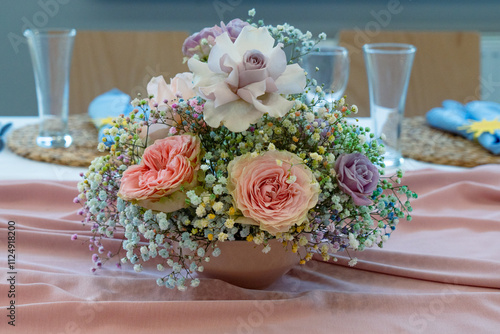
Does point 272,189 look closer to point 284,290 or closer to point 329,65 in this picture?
point 284,290

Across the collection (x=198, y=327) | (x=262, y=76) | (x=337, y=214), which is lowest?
(x=198, y=327)

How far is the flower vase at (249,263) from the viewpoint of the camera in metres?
0.68

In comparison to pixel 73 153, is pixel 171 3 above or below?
above

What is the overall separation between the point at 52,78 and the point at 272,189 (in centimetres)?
81

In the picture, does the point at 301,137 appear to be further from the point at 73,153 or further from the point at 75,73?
the point at 75,73

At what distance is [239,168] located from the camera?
63cm

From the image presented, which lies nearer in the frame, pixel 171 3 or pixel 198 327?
pixel 198 327

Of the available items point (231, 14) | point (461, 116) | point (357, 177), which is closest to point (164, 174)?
point (357, 177)

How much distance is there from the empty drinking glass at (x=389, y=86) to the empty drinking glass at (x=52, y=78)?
0.61 m

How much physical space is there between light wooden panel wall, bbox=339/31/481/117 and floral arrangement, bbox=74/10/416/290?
4.40 ft

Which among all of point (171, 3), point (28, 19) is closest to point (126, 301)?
point (171, 3)

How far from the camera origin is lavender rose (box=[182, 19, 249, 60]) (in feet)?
2.53

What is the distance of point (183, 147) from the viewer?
649mm

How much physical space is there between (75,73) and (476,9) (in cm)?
183
